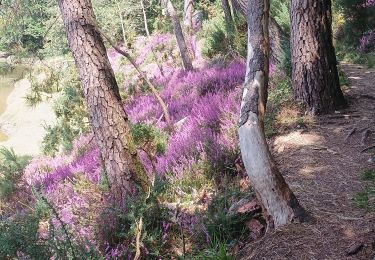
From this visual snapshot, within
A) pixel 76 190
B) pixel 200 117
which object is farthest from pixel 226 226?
pixel 200 117

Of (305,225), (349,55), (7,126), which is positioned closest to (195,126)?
(305,225)

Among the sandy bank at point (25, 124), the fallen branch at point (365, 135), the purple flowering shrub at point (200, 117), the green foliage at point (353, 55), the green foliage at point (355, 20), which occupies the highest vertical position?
the green foliage at point (355, 20)

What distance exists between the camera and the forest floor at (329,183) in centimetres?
290

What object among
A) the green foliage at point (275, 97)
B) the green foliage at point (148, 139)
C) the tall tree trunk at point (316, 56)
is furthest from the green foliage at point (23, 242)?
the tall tree trunk at point (316, 56)

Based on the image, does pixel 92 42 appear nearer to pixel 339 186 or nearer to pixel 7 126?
pixel 339 186

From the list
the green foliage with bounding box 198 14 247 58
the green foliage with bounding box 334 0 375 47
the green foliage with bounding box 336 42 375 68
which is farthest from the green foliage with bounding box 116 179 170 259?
the green foliage with bounding box 334 0 375 47

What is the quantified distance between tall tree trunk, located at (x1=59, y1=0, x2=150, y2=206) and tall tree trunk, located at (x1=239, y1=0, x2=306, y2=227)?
152 centimetres

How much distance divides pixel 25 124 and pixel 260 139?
17.5 metres

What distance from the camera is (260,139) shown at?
3.70 meters

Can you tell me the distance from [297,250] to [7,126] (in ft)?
65.3

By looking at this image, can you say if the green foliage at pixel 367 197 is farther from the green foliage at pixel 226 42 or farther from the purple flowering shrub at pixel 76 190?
the green foliage at pixel 226 42

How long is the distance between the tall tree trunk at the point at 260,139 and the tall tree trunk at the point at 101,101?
1516 millimetres

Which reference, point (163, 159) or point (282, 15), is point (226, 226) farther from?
point (282, 15)

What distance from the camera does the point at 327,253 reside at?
282cm
